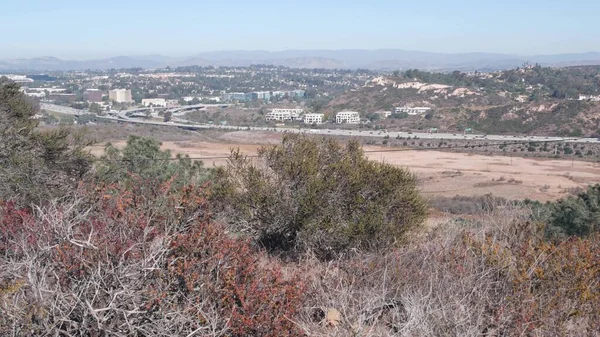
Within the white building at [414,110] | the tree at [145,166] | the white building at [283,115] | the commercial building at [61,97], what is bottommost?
the white building at [283,115]

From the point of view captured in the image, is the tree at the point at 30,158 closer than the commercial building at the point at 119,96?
Yes

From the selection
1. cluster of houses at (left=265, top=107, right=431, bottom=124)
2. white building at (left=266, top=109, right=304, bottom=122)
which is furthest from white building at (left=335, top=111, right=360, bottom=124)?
white building at (left=266, top=109, right=304, bottom=122)

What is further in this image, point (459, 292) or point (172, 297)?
point (459, 292)

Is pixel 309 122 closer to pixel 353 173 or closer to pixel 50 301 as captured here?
pixel 353 173

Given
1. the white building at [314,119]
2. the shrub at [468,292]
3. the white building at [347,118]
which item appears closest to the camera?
the shrub at [468,292]

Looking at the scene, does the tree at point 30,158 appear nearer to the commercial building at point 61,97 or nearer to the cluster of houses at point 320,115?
the cluster of houses at point 320,115

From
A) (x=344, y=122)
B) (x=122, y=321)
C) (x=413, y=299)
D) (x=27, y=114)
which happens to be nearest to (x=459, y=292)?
(x=413, y=299)

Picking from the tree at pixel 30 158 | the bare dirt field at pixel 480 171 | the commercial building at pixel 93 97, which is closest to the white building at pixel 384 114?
the bare dirt field at pixel 480 171

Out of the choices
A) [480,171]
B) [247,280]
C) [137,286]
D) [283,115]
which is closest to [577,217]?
[247,280]
